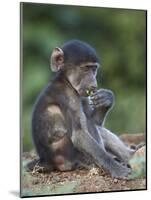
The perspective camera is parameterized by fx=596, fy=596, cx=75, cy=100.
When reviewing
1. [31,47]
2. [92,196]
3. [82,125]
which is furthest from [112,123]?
[31,47]

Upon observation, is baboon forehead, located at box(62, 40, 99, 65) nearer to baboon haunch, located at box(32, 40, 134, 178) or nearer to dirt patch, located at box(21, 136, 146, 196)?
baboon haunch, located at box(32, 40, 134, 178)

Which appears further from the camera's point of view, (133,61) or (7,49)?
(133,61)

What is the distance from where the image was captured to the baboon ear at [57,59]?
4.96 metres

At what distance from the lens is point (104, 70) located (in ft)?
16.9

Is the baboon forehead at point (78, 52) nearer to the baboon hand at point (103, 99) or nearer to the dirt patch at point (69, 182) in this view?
the baboon hand at point (103, 99)

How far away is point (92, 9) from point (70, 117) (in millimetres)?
948

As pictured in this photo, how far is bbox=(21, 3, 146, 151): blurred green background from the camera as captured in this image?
4887 millimetres

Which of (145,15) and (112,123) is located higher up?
(145,15)

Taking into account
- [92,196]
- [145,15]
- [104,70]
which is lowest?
[92,196]

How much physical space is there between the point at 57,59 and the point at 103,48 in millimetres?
447

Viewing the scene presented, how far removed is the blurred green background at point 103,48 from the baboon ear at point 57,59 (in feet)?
0.14

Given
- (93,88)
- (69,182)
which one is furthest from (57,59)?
(69,182)

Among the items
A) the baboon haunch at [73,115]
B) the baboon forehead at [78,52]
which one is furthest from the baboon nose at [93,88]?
the baboon forehead at [78,52]

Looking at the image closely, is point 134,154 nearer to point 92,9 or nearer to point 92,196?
point 92,196
